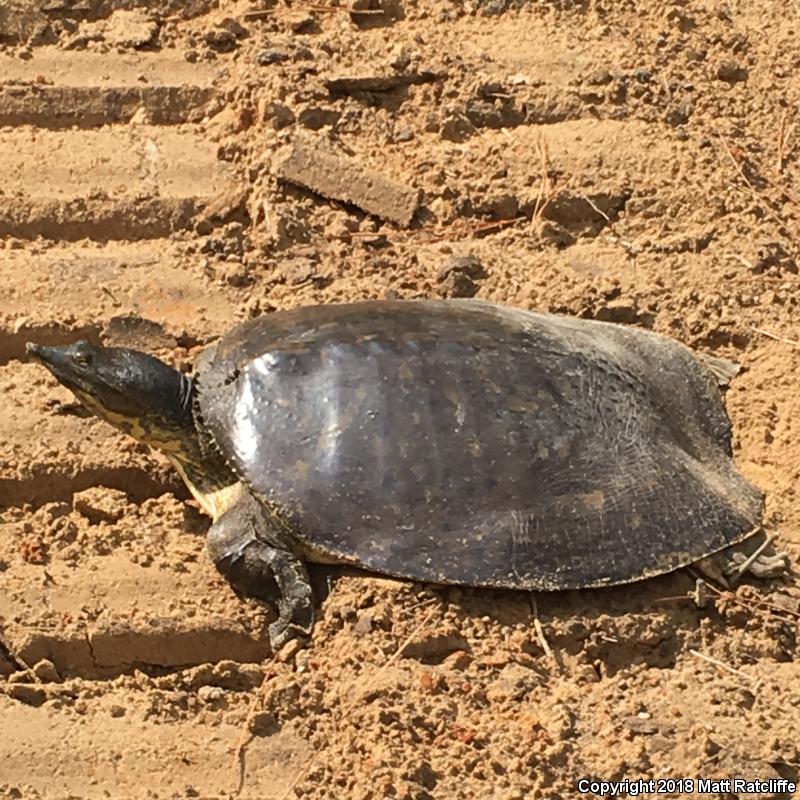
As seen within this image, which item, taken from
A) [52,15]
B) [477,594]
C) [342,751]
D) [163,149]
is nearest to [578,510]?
[477,594]

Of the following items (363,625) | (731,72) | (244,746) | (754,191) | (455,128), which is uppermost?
(731,72)

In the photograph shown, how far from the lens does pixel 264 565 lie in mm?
3209

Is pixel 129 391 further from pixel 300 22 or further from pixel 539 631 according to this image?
pixel 300 22

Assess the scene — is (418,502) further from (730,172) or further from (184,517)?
(730,172)

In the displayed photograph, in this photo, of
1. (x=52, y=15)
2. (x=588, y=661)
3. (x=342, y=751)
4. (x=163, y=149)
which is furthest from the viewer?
(x=52, y=15)

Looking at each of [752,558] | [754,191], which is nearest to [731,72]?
[754,191]

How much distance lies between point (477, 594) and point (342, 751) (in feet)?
1.73

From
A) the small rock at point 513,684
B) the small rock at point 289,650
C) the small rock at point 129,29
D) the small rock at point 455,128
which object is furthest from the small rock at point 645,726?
the small rock at point 129,29

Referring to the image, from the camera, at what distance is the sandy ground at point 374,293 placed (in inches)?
115

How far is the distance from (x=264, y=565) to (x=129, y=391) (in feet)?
1.86

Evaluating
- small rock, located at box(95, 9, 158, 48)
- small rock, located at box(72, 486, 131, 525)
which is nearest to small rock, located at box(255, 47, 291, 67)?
small rock, located at box(95, 9, 158, 48)

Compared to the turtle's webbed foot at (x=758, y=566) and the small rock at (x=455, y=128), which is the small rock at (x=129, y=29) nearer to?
the small rock at (x=455, y=128)

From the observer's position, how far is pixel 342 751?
113 inches

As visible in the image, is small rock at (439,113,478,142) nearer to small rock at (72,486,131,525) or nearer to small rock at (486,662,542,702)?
small rock at (72,486,131,525)
